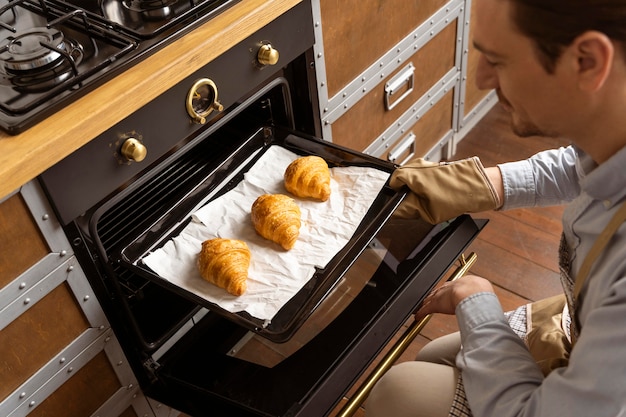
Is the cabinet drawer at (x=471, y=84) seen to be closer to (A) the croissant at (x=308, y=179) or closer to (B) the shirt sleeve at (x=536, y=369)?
(A) the croissant at (x=308, y=179)

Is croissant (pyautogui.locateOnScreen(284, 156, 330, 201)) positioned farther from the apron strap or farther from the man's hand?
the apron strap

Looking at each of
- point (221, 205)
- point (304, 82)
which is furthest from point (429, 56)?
point (221, 205)

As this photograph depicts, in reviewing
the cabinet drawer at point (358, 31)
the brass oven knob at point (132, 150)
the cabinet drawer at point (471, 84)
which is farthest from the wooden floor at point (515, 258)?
the brass oven knob at point (132, 150)

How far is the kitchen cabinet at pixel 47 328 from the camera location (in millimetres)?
937

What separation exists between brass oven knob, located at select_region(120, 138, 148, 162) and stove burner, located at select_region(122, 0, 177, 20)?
0.79ft

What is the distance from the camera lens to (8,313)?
0.95m

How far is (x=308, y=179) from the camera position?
3.88 feet

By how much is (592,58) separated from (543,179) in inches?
20.2

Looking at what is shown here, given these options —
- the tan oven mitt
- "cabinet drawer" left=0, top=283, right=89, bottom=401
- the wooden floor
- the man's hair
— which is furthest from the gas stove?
the wooden floor

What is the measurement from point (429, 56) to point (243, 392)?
1080mm

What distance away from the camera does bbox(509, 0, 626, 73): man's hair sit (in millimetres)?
688

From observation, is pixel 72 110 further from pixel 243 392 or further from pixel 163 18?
pixel 243 392

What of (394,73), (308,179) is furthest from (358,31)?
(308,179)

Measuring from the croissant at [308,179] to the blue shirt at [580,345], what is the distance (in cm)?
32
